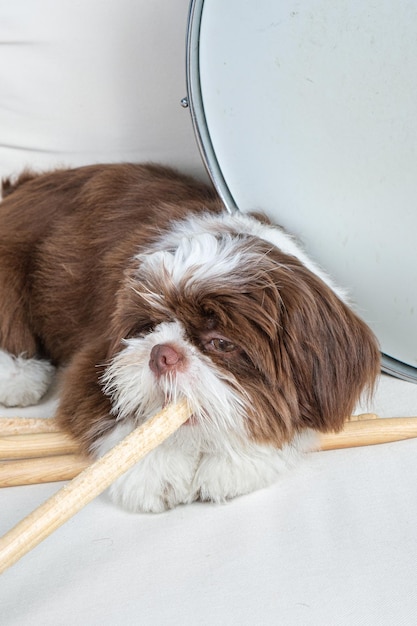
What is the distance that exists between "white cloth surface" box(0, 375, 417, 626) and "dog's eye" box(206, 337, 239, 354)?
385mm

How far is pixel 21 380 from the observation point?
2.44 meters

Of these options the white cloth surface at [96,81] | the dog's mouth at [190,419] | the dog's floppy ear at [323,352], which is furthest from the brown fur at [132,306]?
the white cloth surface at [96,81]

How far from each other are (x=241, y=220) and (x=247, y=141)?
0.33m

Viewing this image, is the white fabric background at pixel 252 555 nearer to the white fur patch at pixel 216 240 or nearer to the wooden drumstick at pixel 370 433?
the wooden drumstick at pixel 370 433

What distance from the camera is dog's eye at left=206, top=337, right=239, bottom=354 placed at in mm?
1725

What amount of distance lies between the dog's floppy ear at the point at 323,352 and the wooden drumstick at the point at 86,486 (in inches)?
10.2

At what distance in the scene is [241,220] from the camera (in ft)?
7.02

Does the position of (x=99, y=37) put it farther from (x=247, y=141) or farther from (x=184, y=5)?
(x=247, y=141)

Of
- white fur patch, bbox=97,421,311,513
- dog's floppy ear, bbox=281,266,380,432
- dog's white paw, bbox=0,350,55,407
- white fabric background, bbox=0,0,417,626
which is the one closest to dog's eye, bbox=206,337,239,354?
dog's floppy ear, bbox=281,266,380,432

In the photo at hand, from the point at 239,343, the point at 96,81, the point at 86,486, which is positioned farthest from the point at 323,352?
the point at 96,81

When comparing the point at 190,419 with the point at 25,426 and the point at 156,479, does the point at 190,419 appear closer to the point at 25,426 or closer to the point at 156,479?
the point at 156,479

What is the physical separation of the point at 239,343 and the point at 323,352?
0.20m

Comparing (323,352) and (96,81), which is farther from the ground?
(96,81)

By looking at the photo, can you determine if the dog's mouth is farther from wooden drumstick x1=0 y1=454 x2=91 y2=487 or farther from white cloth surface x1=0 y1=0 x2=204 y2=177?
white cloth surface x1=0 y1=0 x2=204 y2=177
